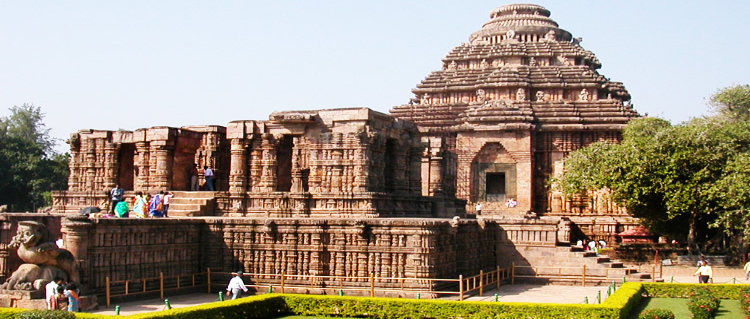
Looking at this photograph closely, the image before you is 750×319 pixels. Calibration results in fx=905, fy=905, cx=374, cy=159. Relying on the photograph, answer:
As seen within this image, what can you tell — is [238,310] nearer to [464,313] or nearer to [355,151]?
[464,313]

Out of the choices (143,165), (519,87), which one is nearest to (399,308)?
(143,165)

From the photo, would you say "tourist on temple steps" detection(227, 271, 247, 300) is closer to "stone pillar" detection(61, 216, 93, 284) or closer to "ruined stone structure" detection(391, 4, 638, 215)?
"stone pillar" detection(61, 216, 93, 284)

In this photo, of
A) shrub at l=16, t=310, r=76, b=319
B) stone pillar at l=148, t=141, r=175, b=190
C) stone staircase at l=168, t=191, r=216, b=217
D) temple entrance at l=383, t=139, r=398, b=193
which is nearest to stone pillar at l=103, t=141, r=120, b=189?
stone pillar at l=148, t=141, r=175, b=190

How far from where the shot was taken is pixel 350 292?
70.9 ft

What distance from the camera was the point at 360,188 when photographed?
83.8 ft

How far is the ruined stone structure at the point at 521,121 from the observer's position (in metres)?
43.8

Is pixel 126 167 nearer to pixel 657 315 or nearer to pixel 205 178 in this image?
pixel 205 178

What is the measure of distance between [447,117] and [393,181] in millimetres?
18533

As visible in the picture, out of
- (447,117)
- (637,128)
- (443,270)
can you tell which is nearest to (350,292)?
(443,270)

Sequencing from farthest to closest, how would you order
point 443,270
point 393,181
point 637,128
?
point 637,128 → point 393,181 → point 443,270

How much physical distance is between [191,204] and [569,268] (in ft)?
36.8

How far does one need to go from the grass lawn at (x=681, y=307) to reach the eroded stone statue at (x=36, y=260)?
1206cm

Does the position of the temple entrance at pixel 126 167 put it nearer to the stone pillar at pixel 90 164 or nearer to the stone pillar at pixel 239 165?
the stone pillar at pixel 90 164

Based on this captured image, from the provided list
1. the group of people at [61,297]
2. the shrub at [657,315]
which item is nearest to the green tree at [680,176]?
the shrub at [657,315]
